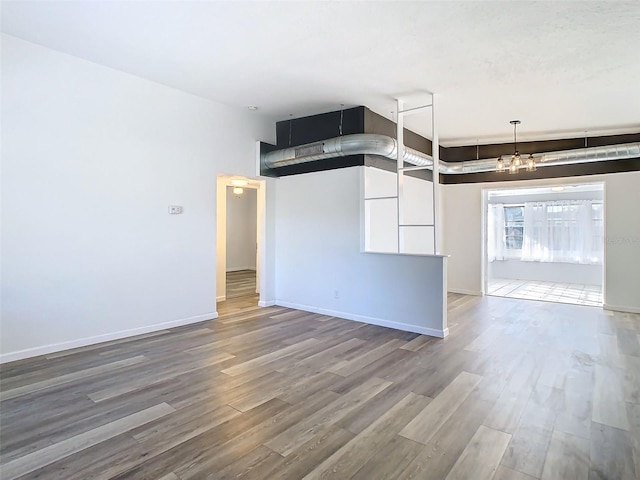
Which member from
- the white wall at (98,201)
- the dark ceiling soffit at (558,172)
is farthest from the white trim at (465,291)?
the white wall at (98,201)

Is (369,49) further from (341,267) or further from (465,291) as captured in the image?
(465,291)

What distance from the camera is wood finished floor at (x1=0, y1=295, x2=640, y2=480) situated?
1965 mm

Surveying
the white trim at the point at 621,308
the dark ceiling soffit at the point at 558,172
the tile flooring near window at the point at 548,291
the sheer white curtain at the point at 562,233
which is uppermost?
the dark ceiling soffit at the point at 558,172

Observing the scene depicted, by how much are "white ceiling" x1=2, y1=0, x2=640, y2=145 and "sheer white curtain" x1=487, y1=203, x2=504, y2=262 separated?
507cm

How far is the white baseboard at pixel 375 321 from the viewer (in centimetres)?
443

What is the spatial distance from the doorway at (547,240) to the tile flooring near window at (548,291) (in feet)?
0.07

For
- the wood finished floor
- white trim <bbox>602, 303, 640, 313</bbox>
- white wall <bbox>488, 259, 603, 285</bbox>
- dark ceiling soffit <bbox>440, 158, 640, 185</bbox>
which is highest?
dark ceiling soffit <bbox>440, 158, 640, 185</bbox>

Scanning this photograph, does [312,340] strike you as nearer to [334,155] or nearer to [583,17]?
[334,155]

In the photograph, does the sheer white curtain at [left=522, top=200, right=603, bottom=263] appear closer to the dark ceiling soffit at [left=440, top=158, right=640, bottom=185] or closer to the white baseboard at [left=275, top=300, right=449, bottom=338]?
the dark ceiling soffit at [left=440, top=158, right=640, bottom=185]

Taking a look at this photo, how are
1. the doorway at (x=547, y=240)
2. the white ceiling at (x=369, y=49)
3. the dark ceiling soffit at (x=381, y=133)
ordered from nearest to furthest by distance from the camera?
1. the white ceiling at (x=369, y=49)
2. the dark ceiling soffit at (x=381, y=133)
3. the doorway at (x=547, y=240)

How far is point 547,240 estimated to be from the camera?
9.41 meters

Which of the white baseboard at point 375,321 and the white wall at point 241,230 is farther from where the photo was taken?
the white wall at point 241,230

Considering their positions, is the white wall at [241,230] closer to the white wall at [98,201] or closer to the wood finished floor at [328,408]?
the white wall at [98,201]

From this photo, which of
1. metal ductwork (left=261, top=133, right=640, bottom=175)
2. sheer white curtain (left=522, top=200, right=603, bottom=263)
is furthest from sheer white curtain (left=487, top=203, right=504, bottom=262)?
metal ductwork (left=261, top=133, right=640, bottom=175)
